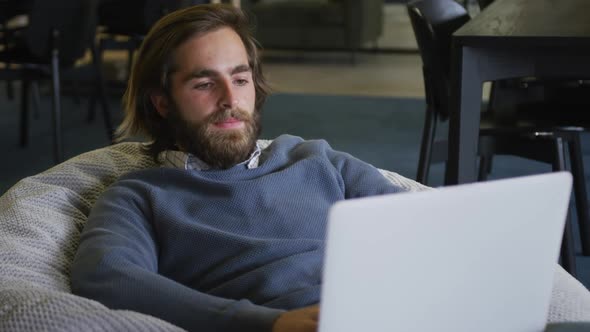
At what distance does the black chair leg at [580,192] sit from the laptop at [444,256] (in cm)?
180

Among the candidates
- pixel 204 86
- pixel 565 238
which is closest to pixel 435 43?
pixel 565 238

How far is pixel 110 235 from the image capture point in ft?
4.85

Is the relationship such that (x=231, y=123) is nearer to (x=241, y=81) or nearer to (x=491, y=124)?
(x=241, y=81)

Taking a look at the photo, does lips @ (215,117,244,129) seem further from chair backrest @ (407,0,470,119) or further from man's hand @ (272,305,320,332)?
chair backrest @ (407,0,470,119)

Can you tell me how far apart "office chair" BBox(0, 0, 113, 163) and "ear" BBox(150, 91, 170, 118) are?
2363 mm

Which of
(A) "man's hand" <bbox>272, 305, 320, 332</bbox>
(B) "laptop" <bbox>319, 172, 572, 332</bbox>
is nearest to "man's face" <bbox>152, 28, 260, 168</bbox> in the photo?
(A) "man's hand" <bbox>272, 305, 320, 332</bbox>

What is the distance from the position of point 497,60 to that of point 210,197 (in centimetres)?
102

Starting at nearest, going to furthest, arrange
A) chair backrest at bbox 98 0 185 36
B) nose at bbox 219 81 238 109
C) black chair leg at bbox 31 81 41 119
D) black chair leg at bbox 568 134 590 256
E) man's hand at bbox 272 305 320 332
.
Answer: man's hand at bbox 272 305 320 332 → nose at bbox 219 81 238 109 → black chair leg at bbox 568 134 590 256 → chair backrest at bbox 98 0 185 36 → black chair leg at bbox 31 81 41 119

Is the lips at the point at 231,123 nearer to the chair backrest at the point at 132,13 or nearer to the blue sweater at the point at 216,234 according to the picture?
the blue sweater at the point at 216,234

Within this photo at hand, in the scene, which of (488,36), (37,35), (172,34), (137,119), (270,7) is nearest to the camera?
(172,34)

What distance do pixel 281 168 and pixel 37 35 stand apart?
2574 millimetres

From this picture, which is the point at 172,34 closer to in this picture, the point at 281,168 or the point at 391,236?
the point at 281,168

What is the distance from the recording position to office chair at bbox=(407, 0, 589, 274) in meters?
2.64

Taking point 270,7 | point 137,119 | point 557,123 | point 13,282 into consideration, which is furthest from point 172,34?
point 270,7
